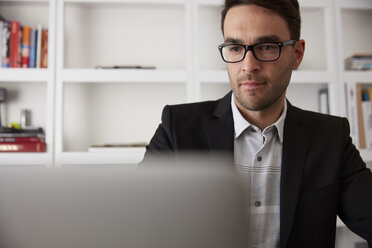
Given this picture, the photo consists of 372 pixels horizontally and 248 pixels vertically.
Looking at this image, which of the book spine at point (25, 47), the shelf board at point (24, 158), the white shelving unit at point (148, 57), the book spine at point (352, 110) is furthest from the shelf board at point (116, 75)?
the book spine at point (352, 110)

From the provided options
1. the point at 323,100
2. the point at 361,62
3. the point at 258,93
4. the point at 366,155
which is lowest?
the point at 366,155

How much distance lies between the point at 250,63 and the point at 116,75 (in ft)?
3.74

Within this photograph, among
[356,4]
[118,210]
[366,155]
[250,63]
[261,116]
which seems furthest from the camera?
[356,4]

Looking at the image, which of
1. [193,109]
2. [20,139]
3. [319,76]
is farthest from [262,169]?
[20,139]

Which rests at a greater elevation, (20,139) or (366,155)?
(20,139)

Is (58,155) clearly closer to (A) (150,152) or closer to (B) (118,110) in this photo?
(B) (118,110)

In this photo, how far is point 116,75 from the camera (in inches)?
77.2

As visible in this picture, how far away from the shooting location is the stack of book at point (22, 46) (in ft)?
6.25

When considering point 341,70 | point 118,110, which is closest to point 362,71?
point 341,70

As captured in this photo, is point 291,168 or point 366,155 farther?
point 366,155

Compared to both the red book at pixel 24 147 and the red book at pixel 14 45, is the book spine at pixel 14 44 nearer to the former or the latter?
the red book at pixel 14 45

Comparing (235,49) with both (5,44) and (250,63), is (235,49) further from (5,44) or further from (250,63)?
(5,44)

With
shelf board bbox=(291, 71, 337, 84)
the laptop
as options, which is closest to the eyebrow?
the laptop

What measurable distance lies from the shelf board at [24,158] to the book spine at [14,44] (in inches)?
20.8
